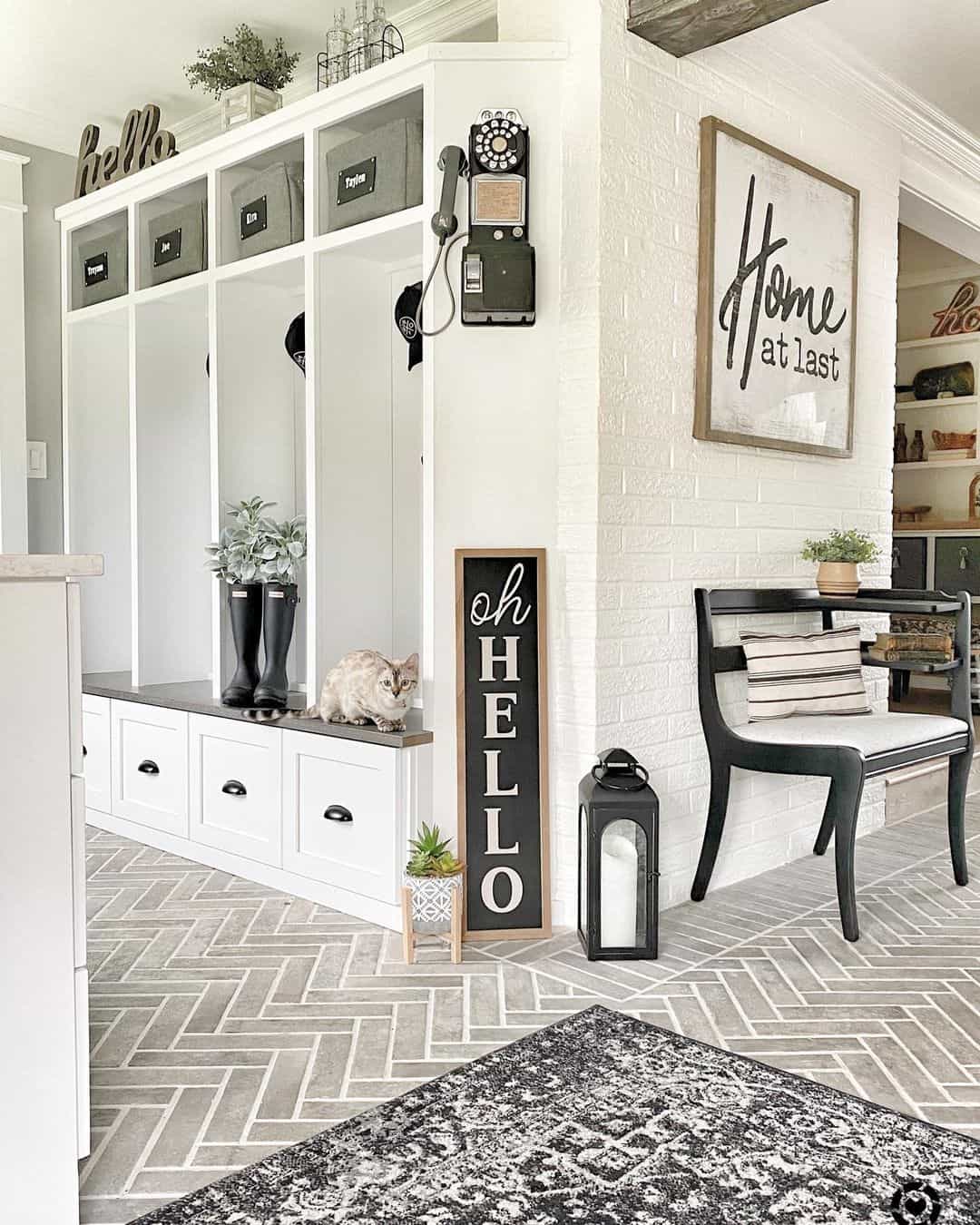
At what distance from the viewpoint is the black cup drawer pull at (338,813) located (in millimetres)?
3217

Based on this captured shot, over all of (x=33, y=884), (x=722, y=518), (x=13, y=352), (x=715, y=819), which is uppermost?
(x=13, y=352)

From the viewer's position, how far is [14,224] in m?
4.78

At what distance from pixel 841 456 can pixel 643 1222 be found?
9.75ft

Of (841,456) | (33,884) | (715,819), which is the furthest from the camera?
(841,456)

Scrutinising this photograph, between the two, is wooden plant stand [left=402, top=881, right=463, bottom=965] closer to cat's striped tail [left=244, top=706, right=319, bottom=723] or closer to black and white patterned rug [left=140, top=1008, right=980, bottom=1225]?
black and white patterned rug [left=140, top=1008, right=980, bottom=1225]

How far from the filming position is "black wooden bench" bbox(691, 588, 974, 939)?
301cm

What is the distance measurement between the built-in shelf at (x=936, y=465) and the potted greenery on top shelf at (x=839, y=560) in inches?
140

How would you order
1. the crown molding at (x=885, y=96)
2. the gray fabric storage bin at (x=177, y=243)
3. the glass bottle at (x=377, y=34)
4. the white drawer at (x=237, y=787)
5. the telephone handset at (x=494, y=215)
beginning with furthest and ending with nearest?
1. the gray fabric storage bin at (x=177, y=243)
2. the crown molding at (x=885, y=96)
3. the glass bottle at (x=377, y=34)
4. the white drawer at (x=237, y=787)
5. the telephone handset at (x=494, y=215)

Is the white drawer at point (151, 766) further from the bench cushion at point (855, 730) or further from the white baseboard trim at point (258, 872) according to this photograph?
the bench cushion at point (855, 730)

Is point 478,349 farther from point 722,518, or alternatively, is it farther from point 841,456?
point 841,456

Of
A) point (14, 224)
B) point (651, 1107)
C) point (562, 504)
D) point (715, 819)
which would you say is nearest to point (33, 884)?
point (651, 1107)

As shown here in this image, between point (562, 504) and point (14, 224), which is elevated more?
point (14, 224)

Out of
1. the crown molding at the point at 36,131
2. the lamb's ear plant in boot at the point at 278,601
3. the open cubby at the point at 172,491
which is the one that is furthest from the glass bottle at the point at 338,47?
the crown molding at the point at 36,131

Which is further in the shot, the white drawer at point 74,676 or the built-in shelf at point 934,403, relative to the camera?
the built-in shelf at point 934,403
